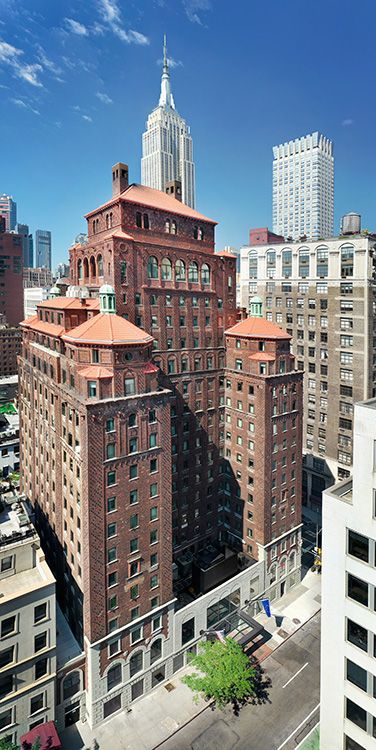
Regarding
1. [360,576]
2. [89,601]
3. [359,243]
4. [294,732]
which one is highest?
[359,243]

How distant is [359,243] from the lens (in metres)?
79.9

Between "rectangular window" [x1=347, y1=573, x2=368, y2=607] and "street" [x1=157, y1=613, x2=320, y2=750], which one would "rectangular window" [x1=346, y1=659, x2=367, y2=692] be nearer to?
"rectangular window" [x1=347, y1=573, x2=368, y2=607]

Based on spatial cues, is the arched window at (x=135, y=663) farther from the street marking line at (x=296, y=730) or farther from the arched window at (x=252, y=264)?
the arched window at (x=252, y=264)

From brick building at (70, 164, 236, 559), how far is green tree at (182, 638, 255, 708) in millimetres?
16697

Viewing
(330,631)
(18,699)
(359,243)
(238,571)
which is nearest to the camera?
(330,631)

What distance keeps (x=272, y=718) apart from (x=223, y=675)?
816 cm

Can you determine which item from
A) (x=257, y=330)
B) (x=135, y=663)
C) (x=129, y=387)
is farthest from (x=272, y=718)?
(x=257, y=330)

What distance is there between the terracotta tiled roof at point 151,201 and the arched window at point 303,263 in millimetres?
29663

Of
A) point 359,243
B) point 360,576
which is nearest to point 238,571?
point 360,576

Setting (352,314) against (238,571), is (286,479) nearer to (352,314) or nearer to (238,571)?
(238,571)

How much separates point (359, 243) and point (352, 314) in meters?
13.4

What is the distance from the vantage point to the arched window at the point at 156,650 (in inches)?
2050

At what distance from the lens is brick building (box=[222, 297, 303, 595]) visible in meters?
63.0

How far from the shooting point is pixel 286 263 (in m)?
93.3
